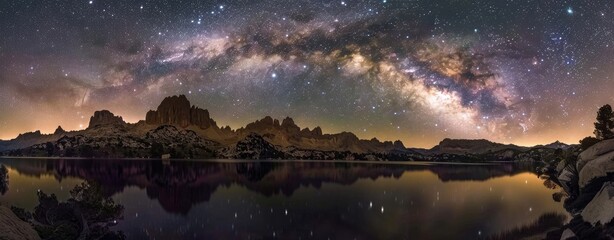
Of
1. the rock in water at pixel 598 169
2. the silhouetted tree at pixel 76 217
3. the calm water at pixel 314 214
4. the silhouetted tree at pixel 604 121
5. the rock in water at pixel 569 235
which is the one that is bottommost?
the calm water at pixel 314 214

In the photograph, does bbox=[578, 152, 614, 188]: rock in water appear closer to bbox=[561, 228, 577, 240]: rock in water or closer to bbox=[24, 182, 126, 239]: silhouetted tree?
bbox=[561, 228, 577, 240]: rock in water

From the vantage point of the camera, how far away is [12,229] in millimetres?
21875

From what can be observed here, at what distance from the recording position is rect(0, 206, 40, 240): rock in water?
20.8 m

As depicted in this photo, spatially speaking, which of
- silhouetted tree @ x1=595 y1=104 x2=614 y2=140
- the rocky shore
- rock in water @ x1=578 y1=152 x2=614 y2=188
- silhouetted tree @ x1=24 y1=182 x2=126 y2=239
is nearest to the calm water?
silhouetted tree @ x1=24 y1=182 x2=126 y2=239

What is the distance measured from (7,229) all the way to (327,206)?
3908 centimetres

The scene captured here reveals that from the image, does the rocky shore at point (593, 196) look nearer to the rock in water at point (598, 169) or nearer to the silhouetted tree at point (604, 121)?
the rock in water at point (598, 169)

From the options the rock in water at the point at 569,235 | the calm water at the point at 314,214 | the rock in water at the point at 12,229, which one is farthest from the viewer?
the calm water at the point at 314,214

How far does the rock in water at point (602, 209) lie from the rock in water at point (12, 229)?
125ft

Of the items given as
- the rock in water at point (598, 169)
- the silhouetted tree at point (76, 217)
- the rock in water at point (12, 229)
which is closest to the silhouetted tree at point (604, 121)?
the rock in water at point (598, 169)

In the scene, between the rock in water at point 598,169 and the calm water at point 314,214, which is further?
Answer: the rock in water at point 598,169

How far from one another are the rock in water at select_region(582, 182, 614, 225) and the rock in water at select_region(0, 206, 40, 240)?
125 ft

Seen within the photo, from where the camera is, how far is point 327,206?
5434 centimetres

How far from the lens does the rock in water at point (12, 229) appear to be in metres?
20.8

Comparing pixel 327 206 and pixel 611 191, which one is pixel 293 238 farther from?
pixel 611 191
